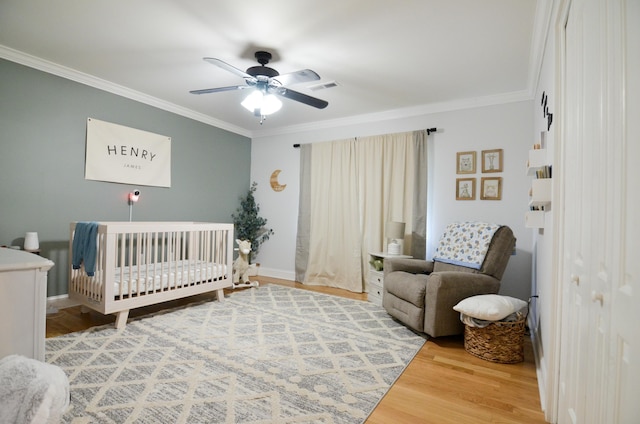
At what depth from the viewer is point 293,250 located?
5.07 metres

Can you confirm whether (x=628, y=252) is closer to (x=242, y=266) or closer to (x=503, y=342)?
(x=503, y=342)

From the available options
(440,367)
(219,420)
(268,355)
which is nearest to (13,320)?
(219,420)

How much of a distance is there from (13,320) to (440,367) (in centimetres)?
231

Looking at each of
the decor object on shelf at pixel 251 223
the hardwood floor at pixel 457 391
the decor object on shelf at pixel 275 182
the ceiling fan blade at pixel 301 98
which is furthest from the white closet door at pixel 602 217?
the decor object on shelf at pixel 251 223

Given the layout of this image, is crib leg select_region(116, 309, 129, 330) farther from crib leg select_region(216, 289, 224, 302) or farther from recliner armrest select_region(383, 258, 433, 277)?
recliner armrest select_region(383, 258, 433, 277)

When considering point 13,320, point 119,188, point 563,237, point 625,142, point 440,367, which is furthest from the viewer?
point 119,188

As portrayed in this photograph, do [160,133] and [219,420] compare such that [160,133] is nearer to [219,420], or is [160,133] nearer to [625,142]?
[219,420]

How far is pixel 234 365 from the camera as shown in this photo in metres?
2.14

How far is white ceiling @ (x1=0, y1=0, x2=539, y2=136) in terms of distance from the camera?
220 centimetres

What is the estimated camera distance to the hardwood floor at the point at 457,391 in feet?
5.44

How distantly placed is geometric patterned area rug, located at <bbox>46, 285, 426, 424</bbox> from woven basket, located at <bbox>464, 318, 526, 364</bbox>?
1.60 ft

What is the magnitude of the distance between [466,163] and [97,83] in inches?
163

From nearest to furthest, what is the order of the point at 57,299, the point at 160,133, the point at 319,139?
the point at 57,299, the point at 160,133, the point at 319,139

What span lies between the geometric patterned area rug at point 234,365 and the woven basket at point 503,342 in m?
0.49
